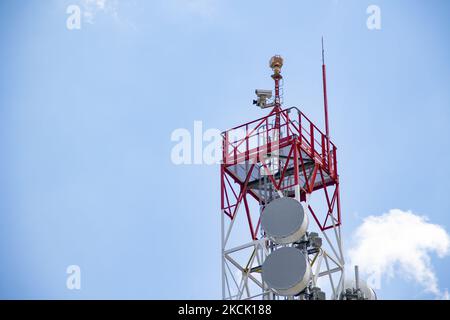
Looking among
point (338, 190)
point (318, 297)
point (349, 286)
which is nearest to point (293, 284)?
point (318, 297)

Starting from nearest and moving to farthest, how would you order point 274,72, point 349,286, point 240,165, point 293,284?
point 293,284 < point 349,286 < point 240,165 < point 274,72

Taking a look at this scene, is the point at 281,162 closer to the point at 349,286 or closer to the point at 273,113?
the point at 273,113

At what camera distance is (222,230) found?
169 feet

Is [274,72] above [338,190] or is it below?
above

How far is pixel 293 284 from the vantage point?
148 ft

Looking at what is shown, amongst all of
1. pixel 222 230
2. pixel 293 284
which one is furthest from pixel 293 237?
pixel 222 230

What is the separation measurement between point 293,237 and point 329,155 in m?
7.98
